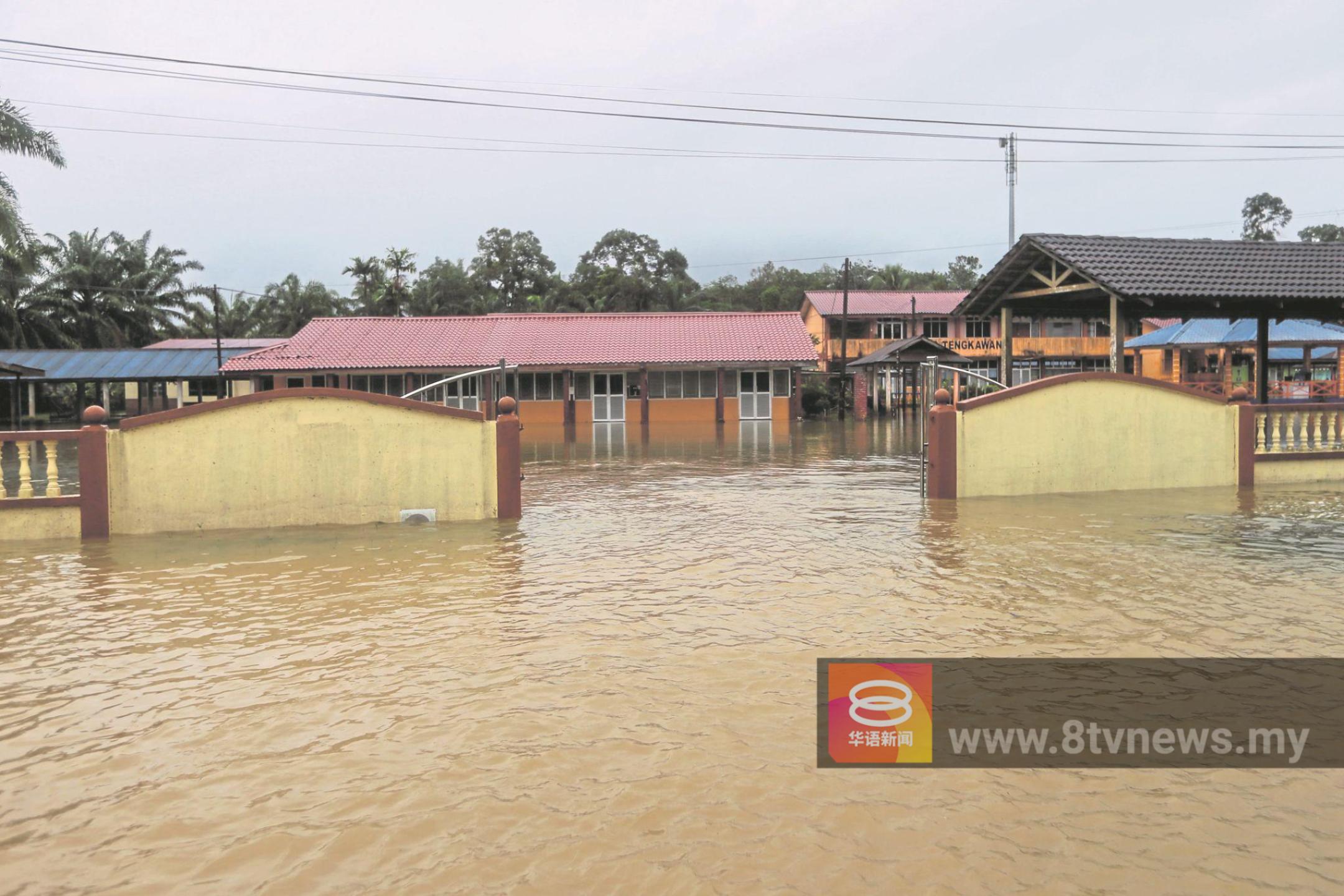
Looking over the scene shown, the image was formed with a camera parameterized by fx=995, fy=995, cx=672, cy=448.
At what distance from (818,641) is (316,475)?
703 cm

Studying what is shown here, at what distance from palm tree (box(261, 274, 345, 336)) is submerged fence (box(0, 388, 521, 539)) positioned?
51.1 metres

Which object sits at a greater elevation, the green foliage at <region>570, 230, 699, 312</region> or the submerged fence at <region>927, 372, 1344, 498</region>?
the green foliage at <region>570, 230, 699, 312</region>

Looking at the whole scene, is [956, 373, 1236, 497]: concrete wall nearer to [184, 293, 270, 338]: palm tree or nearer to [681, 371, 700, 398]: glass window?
[681, 371, 700, 398]: glass window

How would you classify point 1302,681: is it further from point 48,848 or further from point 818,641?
point 48,848

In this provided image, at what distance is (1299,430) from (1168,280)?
122 inches

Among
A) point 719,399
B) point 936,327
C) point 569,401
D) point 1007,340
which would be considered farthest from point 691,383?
point 1007,340

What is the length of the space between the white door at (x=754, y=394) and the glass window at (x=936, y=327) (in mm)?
14600

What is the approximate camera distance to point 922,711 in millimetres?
4922

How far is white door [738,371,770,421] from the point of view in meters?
39.3

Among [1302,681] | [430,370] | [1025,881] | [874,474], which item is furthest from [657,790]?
[430,370]

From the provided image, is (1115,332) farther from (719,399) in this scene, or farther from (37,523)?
(719,399)

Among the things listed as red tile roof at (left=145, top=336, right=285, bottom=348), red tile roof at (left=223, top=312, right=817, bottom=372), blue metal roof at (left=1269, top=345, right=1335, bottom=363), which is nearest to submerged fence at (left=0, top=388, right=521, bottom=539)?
red tile roof at (left=223, top=312, right=817, bottom=372)

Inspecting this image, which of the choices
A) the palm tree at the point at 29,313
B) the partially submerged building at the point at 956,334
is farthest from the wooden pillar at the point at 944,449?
the palm tree at the point at 29,313

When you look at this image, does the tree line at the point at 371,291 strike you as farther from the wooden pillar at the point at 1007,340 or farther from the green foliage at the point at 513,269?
the wooden pillar at the point at 1007,340
